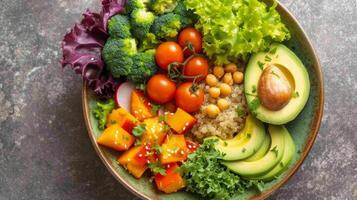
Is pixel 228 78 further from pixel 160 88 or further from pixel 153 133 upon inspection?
pixel 153 133

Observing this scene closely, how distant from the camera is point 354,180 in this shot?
2758 millimetres

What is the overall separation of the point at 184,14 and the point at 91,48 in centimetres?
44

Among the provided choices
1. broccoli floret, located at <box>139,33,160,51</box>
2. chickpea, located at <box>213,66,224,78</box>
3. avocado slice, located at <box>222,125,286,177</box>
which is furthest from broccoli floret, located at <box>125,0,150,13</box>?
avocado slice, located at <box>222,125,286,177</box>

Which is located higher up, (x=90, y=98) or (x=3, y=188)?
(x=90, y=98)

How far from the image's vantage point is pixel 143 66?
8.20 feet

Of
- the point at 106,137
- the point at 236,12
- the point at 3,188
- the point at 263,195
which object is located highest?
the point at 236,12

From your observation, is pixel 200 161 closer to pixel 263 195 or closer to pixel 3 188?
pixel 263 195

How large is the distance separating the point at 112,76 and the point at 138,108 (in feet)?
0.62

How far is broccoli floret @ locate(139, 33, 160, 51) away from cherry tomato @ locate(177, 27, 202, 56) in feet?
0.36

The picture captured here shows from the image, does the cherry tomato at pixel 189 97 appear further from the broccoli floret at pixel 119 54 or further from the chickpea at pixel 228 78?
the broccoli floret at pixel 119 54

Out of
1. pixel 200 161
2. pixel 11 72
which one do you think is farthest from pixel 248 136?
pixel 11 72

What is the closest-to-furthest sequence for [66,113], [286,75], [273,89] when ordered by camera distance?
[273,89] → [286,75] → [66,113]

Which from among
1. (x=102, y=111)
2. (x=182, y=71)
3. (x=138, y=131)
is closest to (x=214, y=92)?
(x=182, y=71)

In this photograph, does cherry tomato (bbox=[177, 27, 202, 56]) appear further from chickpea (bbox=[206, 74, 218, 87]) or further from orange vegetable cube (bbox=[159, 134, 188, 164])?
orange vegetable cube (bbox=[159, 134, 188, 164])
